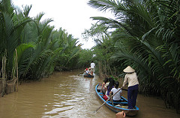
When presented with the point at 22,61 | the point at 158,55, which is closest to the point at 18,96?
the point at 22,61

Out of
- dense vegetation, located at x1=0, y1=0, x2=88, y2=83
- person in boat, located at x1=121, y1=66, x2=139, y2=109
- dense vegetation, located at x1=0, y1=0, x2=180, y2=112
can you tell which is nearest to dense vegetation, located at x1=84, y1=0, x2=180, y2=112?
dense vegetation, located at x1=0, y1=0, x2=180, y2=112

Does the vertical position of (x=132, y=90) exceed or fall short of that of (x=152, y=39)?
it falls short

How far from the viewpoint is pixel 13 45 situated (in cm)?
706

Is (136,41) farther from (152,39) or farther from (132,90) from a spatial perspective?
(132,90)

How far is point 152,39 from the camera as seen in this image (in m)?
5.45

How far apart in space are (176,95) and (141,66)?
5.16 ft

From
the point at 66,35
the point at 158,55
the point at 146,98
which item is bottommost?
the point at 146,98

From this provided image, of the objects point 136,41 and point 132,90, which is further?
point 136,41

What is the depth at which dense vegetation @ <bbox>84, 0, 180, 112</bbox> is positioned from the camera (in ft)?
14.7

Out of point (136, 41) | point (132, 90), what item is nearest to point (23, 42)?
point (136, 41)

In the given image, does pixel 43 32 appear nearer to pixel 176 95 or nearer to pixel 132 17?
pixel 132 17

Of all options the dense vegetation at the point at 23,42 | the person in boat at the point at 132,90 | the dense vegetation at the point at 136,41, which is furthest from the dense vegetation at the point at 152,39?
the dense vegetation at the point at 23,42

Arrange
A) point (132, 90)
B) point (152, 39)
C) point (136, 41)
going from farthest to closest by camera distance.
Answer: point (136, 41) < point (152, 39) < point (132, 90)

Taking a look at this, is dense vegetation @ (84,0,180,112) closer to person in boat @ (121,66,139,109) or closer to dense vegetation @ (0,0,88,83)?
person in boat @ (121,66,139,109)
